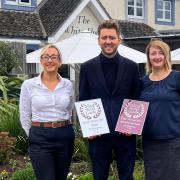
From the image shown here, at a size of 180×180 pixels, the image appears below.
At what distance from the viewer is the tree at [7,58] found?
14.2 meters

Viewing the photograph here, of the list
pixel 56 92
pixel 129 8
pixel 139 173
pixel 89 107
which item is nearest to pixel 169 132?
pixel 89 107

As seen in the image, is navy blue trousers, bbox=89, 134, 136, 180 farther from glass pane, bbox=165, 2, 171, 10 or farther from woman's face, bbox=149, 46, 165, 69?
glass pane, bbox=165, 2, 171, 10

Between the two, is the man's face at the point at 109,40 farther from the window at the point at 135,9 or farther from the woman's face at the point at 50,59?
the window at the point at 135,9

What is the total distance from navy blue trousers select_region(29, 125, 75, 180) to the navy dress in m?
0.79

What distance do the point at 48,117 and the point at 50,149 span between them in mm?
319

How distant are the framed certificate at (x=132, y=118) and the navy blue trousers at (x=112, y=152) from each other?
0.11 meters

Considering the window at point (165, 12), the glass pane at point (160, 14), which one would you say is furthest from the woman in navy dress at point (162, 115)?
the glass pane at point (160, 14)

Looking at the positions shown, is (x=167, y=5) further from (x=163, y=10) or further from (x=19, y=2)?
(x=19, y=2)

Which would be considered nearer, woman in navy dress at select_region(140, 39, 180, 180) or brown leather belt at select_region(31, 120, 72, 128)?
woman in navy dress at select_region(140, 39, 180, 180)

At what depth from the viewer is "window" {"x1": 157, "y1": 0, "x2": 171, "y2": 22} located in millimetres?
27328

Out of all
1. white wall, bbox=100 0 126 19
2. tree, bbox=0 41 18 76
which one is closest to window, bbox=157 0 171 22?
white wall, bbox=100 0 126 19

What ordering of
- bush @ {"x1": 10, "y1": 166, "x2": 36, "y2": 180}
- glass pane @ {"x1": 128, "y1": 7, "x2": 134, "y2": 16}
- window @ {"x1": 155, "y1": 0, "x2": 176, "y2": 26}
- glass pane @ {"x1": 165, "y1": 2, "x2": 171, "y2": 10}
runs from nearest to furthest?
1. bush @ {"x1": 10, "y1": 166, "x2": 36, "y2": 180}
2. glass pane @ {"x1": 128, "y1": 7, "x2": 134, "y2": 16}
3. window @ {"x1": 155, "y1": 0, "x2": 176, "y2": 26}
4. glass pane @ {"x1": 165, "y1": 2, "x2": 171, "y2": 10}

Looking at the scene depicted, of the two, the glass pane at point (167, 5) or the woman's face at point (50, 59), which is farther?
the glass pane at point (167, 5)

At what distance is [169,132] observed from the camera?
5074mm
